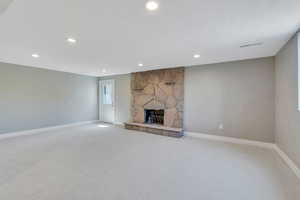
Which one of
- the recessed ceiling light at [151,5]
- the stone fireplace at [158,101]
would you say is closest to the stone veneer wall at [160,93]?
the stone fireplace at [158,101]

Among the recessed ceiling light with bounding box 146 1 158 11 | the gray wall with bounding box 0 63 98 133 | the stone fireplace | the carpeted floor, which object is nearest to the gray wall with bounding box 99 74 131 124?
the stone fireplace

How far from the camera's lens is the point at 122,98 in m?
6.07

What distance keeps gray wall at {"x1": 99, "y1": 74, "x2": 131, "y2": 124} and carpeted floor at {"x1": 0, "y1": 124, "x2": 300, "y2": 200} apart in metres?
2.50

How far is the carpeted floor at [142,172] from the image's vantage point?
5.70 feet

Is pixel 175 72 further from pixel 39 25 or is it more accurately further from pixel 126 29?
pixel 39 25

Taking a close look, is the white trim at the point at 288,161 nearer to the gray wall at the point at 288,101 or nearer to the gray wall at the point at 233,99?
the gray wall at the point at 288,101

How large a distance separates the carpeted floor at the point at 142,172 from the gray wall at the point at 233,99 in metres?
0.57

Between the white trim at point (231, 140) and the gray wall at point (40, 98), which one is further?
the gray wall at point (40, 98)

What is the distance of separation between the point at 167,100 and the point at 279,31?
3.26 meters

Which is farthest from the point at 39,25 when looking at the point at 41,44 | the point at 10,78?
the point at 10,78

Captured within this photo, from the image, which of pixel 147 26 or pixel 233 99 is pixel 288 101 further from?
pixel 147 26

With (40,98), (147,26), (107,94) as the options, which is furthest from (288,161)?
(40,98)

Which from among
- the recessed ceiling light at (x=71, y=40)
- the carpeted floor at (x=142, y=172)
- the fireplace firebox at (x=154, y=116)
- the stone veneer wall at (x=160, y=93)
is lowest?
the carpeted floor at (x=142, y=172)

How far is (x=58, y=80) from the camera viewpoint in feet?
17.4
